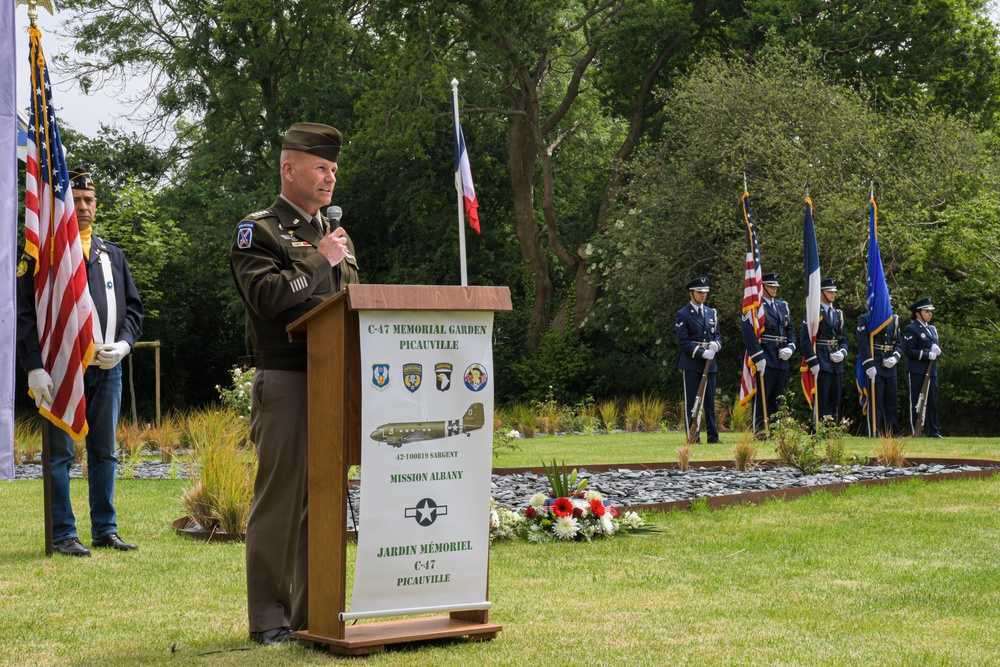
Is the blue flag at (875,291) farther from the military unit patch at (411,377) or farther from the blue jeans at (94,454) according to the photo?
the military unit patch at (411,377)

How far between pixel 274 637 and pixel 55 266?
10.5 feet

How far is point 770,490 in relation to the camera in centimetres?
984

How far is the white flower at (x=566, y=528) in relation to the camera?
25.6ft

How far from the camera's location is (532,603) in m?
5.71

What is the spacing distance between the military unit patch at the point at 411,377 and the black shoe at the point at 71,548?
11.5 ft

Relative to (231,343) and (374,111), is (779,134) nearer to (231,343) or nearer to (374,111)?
(374,111)

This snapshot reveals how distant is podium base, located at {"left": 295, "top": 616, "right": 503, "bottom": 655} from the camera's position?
455cm

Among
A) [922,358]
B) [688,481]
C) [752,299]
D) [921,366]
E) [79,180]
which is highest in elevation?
[79,180]

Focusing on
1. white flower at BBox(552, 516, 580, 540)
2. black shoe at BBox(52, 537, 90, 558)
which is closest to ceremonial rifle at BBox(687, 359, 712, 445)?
white flower at BBox(552, 516, 580, 540)

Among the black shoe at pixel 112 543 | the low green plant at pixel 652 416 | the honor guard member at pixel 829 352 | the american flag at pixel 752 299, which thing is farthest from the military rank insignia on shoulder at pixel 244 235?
the low green plant at pixel 652 416

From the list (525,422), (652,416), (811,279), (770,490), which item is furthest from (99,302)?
(652,416)

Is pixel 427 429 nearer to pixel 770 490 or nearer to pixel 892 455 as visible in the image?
pixel 770 490

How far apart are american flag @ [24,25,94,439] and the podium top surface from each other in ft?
9.13

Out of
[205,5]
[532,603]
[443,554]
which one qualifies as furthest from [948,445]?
[205,5]
